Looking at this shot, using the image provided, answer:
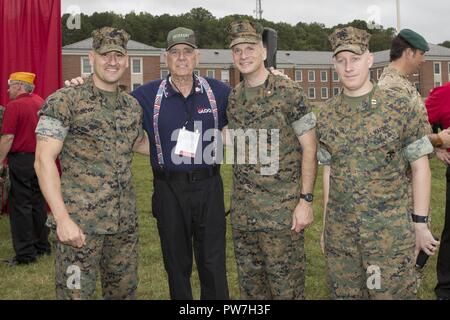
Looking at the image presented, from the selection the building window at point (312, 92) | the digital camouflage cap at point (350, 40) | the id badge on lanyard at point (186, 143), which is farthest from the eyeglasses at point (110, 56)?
the building window at point (312, 92)

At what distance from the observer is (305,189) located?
3654 millimetres

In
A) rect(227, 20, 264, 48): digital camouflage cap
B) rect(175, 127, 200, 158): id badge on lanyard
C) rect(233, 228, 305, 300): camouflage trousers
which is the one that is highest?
rect(227, 20, 264, 48): digital camouflage cap

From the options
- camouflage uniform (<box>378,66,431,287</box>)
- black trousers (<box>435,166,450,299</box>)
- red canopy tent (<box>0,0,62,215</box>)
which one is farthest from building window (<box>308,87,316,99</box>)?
camouflage uniform (<box>378,66,431,287</box>)

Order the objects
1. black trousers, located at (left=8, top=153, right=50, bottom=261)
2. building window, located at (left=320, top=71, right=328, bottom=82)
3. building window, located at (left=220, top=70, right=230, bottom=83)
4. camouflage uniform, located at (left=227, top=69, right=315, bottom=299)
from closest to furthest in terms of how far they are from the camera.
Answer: camouflage uniform, located at (left=227, top=69, right=315, bottom=299)
black trousers, located at (left=8, top=153, right=50, bottom=261)
building window, located at (left=220, top=70, right=230, bottom=83)
building window, located at (left=320, top=71, right=328, bottom=82)

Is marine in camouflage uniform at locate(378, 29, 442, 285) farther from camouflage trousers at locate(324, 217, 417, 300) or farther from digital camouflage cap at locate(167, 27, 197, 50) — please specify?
digital camouflage cap at locate(167, 27, 197, 50)

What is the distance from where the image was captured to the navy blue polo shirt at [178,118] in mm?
3734

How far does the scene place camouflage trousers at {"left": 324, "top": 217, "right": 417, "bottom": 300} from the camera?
10.2 ft

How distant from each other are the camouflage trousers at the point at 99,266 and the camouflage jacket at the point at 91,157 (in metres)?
0.12

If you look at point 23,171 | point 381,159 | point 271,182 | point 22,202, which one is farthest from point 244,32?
point 22,202

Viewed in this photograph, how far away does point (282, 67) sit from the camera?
81125 mm

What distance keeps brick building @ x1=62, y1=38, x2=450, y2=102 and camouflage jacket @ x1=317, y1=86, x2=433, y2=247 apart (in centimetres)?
5476

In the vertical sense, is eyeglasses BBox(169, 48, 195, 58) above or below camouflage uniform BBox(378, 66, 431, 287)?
above
